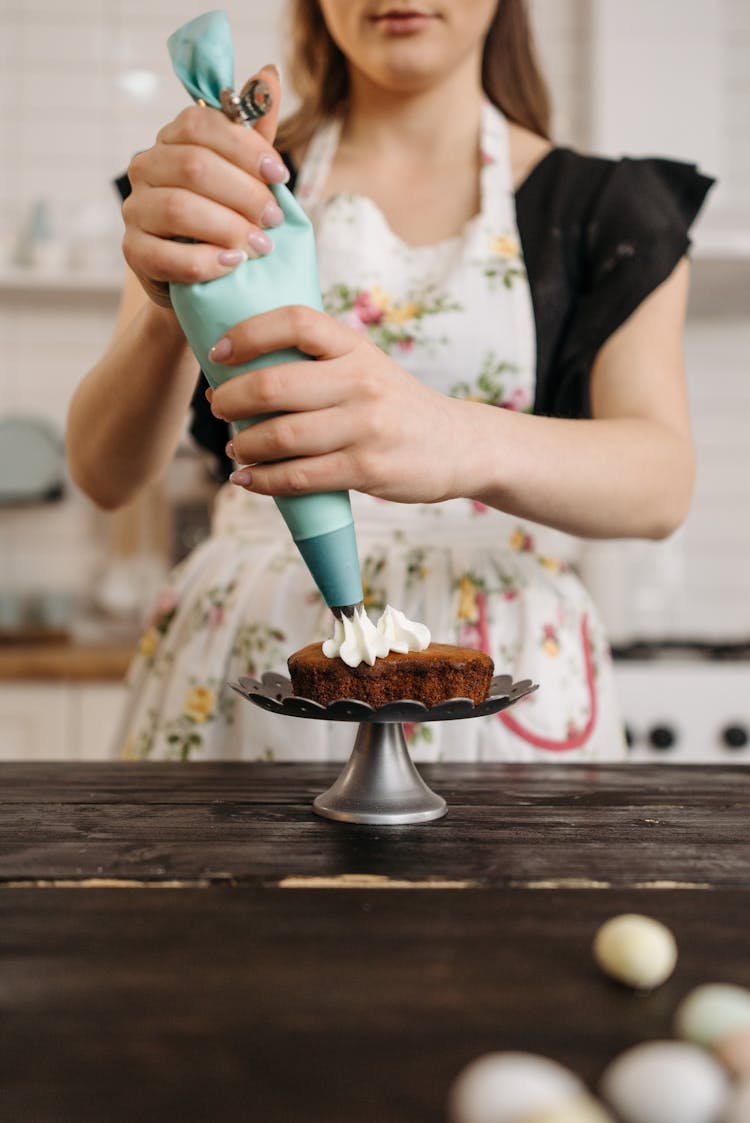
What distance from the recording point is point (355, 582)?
653mm

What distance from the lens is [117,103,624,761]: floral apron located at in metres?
1.00

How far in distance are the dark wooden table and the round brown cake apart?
72 mm

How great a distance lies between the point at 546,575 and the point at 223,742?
347 mm

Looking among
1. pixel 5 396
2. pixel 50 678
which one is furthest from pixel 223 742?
pixel 5 396

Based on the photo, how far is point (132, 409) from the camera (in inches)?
35.6

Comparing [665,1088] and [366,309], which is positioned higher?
[366,309]

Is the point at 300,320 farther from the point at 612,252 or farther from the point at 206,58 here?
the point at 612,252

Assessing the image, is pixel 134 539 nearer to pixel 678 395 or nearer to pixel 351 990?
pixel 678 395

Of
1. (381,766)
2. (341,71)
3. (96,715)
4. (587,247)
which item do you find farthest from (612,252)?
(96,715)

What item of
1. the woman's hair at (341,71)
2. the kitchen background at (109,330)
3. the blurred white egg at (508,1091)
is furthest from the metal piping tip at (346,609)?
the kitchen background at (109,330)

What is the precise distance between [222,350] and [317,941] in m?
0.30

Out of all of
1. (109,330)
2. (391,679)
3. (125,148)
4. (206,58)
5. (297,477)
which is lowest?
(391,679)

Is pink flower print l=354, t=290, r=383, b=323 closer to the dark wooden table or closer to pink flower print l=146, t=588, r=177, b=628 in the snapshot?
pink flower print l=146, t=588, r=177, b=628

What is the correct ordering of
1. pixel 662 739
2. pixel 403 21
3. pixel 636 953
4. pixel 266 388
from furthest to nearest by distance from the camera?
1. pixel 662 739
2. pixel 403 21
3. pixel 266 388
4. pixel 636 953
